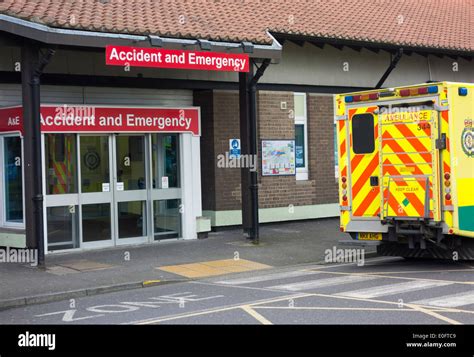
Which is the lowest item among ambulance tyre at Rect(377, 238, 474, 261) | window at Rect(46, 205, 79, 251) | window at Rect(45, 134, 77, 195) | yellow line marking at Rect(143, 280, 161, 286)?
yellow line marking at Rect(143, 280, 161, 286)

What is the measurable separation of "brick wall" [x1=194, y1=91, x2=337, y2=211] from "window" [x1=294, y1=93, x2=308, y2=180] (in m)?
0.13

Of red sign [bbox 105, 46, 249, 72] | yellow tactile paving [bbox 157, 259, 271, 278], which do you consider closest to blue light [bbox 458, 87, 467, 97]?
yellow tactile paving [bbox 157, 259, 271, 278]

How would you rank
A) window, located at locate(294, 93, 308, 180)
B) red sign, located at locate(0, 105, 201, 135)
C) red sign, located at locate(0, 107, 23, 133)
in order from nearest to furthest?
red sign, located at locate(0, 107, 23, 133)
red sign, located at locate(0, 105, 201, 135)
window, located at locate(294, 93, 308, 180)

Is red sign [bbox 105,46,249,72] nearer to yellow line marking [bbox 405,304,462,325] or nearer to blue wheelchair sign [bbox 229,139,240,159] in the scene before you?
blue wheelchair sign [bbox 229,139,240,159]

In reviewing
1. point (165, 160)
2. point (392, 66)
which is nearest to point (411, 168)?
point (165, 160)

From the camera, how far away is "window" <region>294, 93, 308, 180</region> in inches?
743

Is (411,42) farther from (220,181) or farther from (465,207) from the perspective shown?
(465,207)

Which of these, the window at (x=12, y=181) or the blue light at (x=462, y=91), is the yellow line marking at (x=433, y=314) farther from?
the window at (x=12, y=181)

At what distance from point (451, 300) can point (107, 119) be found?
327 inches

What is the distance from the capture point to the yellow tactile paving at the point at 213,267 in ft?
40.7

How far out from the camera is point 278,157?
1831cm

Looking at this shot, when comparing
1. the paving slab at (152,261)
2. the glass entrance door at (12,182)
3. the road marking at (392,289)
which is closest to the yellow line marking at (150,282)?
the paving slab at (152,261)

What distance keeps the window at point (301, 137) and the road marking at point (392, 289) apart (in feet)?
27.0
